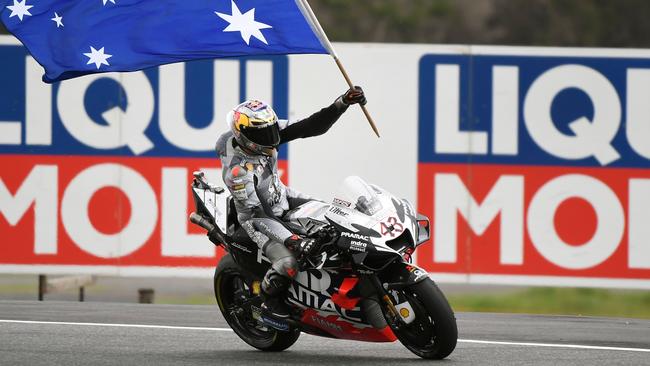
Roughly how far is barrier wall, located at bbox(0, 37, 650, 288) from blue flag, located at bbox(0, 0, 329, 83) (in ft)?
13.3

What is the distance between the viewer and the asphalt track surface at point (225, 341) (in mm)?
9523

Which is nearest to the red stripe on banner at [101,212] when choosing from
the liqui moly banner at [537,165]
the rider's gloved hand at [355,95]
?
the liqui moly banner at [537,165]

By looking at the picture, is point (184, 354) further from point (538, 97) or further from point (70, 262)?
point (538, 97)

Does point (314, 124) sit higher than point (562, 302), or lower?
higher

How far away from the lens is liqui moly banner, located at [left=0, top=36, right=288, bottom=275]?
1387 cm

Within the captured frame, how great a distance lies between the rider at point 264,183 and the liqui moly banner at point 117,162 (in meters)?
4.15

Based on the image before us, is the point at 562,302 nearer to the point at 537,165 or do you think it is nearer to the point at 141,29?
the point at 537,165

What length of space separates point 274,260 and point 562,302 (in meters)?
13.2

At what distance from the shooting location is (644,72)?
13.7m

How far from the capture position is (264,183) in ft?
31.6

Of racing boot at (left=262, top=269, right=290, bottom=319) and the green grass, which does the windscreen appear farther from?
the green grass

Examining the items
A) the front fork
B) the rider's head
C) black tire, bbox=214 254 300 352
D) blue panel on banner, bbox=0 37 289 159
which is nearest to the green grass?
blue panel on banner, bbox=0 37 289 159

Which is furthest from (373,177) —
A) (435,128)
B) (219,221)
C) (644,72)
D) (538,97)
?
(219,221)

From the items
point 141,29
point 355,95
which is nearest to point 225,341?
point 355,95
